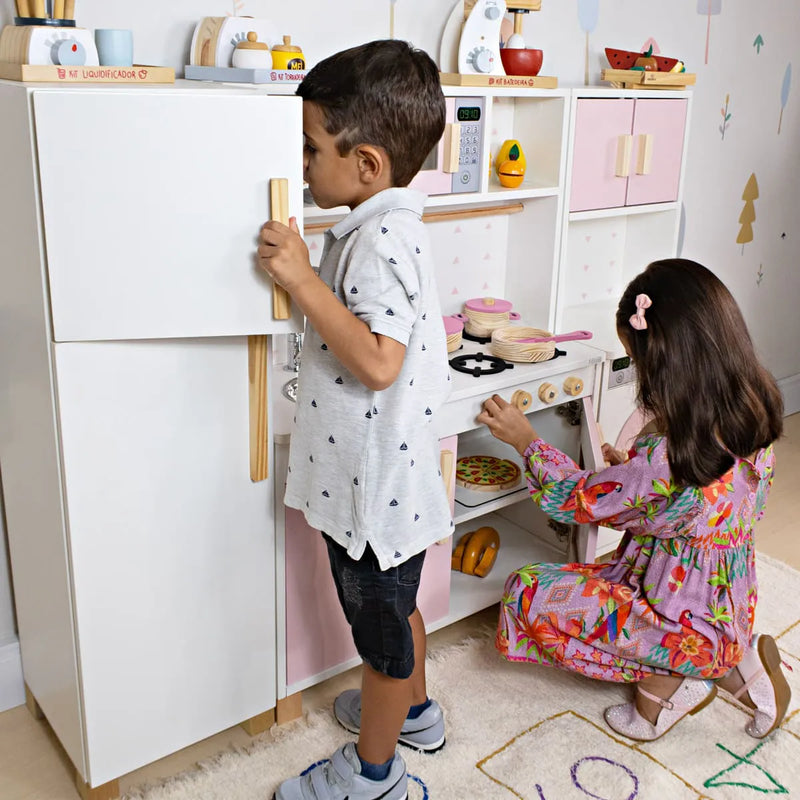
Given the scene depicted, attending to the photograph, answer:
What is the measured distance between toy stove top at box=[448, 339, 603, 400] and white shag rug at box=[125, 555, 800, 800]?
584mm

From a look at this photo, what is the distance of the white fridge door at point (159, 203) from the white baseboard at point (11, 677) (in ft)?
2.57

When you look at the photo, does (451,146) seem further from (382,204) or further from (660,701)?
(660,701)

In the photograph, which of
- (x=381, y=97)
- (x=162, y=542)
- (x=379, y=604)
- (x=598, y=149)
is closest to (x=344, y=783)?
(x=379, y=604)

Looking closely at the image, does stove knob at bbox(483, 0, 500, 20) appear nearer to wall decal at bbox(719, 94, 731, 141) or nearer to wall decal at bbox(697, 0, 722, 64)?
wall decal at bbox(697, 0, 722, 64)

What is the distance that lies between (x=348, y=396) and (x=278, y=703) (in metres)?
0.68

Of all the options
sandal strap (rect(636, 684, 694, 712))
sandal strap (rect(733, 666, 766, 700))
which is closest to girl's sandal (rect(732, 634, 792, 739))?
sandal strap (rect(733, 666, 766, 700))

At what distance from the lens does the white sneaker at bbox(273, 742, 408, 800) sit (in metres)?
1.48

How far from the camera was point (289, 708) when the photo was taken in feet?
5.55

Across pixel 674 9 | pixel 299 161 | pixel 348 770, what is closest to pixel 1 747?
pixel 348 770

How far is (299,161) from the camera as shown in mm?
1244

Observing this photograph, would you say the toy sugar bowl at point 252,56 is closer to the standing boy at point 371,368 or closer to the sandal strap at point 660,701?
the standing boy at point 371,368

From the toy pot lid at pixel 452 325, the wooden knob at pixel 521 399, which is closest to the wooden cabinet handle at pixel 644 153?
the toy pot lid at pixel 452 325

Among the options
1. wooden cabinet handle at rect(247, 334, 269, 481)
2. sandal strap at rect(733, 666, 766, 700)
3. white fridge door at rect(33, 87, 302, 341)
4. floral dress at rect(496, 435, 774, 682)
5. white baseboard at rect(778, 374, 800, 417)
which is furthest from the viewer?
white baseboard at rect(778, 374, 800, 417)

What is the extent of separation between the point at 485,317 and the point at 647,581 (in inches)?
26.7
